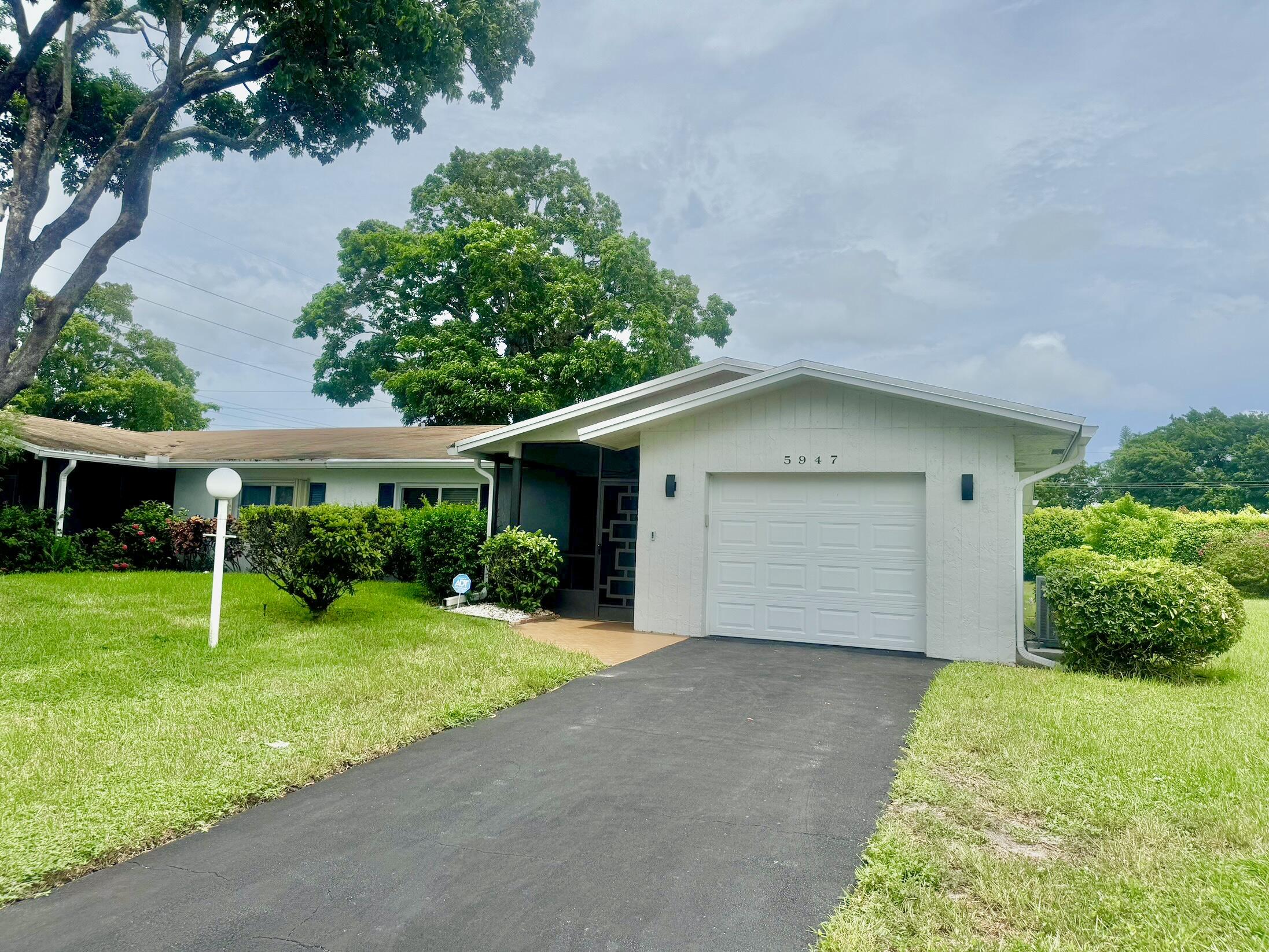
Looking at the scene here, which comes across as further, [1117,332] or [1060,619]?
[1117,332]

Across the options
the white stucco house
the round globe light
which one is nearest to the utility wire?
the white stucco house

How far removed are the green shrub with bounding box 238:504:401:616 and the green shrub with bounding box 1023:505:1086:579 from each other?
20300mm

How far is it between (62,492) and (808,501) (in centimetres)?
1517

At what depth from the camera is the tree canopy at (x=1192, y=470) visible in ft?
159

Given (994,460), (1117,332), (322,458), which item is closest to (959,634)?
(994,460)

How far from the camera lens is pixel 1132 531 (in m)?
20.5

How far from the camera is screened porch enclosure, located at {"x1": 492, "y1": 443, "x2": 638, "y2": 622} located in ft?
42.0

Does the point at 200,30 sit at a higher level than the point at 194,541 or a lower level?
higher

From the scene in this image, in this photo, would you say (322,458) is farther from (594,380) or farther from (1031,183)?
(1031,183)

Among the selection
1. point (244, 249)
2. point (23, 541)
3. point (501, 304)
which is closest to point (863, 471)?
point (23, 541)

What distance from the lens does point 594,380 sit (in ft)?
82.7

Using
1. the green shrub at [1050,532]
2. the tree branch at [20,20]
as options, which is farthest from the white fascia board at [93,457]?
the green shrub at [1050,532]

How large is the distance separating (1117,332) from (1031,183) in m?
26.0

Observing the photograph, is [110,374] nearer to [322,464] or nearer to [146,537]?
[146,537]
